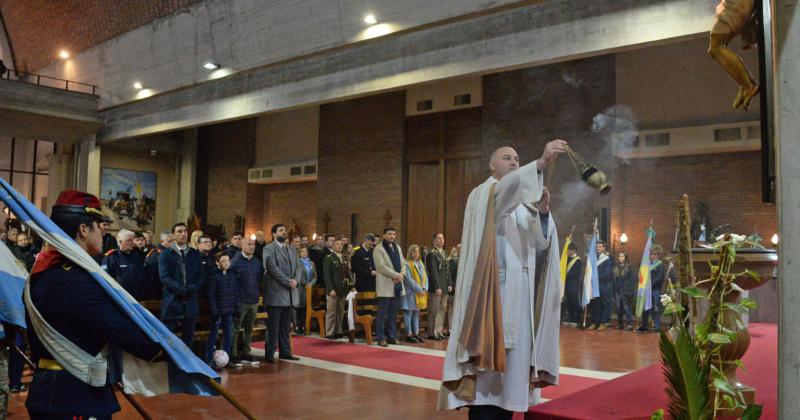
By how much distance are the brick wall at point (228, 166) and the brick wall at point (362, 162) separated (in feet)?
11.0

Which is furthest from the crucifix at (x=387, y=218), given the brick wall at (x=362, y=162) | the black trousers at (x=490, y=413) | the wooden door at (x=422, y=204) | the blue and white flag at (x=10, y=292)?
the blue and white flag at (x=10, y=292)

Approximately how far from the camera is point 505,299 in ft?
11.4

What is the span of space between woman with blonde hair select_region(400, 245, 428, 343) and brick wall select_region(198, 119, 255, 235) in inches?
473

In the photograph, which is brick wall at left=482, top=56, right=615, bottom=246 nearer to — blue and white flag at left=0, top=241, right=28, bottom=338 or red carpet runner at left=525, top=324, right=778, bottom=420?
red carpet runner at left=525, top=324, right=778, bottom=420

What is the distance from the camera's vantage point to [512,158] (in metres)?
3.67

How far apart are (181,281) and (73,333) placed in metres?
5.06

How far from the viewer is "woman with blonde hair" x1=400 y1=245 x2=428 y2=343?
9.87 m

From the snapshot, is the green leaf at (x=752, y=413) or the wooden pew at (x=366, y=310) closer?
the green leaf at (x=752, y=413)

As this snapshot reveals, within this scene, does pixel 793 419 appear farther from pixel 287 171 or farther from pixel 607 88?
pixel 287 171

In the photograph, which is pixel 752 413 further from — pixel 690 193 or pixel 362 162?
pixel 362 162

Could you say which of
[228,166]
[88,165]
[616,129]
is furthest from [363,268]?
[228,166]

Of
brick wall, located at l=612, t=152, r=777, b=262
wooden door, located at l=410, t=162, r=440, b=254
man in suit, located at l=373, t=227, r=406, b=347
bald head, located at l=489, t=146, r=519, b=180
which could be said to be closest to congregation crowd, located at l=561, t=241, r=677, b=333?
brick wall, located at l=612, t=152, r=777, b=262

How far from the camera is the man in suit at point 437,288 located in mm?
10555

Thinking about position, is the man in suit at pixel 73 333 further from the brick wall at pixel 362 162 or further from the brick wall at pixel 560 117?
the brick wall at pixel 362 162
